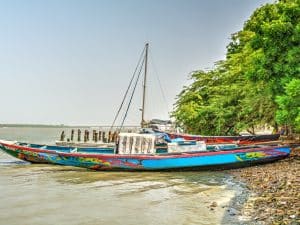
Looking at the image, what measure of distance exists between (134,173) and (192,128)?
40.7ft

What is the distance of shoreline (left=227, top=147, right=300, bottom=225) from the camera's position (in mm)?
6483

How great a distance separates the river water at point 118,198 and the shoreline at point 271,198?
1.45 ft

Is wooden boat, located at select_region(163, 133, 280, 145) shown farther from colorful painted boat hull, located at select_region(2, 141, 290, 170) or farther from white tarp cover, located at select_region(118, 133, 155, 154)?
white tarp cover, located at select_region(118, 133, 155, 154)

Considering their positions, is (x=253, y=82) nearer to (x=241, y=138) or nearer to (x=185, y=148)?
(x=185, y=148)

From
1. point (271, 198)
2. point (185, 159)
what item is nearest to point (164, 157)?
point (185, 159)

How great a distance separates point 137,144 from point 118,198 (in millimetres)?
6359

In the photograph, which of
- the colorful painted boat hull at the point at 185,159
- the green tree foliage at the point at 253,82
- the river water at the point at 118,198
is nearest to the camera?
the river water at the point at 118,198

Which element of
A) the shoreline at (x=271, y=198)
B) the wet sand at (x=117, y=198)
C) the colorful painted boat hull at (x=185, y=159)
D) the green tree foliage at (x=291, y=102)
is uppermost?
the green tree foliage at (x=291, y=102)

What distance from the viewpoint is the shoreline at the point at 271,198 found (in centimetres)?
648

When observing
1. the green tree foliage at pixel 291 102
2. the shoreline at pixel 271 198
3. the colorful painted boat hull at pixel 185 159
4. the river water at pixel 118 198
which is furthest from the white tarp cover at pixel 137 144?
the green tree foliage at pixel 291 102

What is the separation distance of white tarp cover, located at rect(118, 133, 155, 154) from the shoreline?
4322mm

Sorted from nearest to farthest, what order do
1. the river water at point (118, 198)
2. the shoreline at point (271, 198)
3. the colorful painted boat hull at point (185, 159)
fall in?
the shoreline at point (271, 198)
the river water at point (118, 198)
the colorful painted boat hull at point (185, 159)

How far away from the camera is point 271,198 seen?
8.08m

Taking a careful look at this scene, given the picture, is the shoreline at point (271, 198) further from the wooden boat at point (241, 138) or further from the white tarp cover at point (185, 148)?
the wooden boat at point (241, 138)
